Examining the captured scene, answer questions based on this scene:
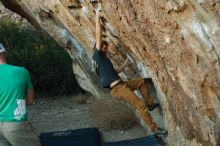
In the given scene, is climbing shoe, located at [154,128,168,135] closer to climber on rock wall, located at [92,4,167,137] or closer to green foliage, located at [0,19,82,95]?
climber on rock wall, located at [92,4,167,137]

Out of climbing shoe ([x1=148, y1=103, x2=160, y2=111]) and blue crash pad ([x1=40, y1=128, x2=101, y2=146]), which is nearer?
climbing shoe ([x1=148, y1=103, x2=160, y2=111])

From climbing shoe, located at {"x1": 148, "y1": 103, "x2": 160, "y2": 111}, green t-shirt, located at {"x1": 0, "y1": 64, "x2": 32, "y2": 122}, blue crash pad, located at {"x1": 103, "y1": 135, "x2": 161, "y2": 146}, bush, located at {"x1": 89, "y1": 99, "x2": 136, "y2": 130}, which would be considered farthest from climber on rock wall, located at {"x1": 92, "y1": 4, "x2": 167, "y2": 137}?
bush, located at {"x1": 89, "y1": 99, "x2": 136, "y2": 130}

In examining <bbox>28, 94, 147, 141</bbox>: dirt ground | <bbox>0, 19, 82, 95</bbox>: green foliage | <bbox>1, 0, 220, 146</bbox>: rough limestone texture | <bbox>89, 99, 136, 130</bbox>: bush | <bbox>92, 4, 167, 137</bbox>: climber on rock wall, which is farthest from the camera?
<bbox>0, 19, 82, 95</bbox>: green foliage

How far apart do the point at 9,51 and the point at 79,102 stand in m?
4.14

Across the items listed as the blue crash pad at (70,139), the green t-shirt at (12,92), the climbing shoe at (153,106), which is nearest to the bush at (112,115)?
the blue crash pad at (70,139)

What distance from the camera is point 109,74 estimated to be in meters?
8.37

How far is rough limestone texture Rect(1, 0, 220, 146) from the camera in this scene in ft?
18.5

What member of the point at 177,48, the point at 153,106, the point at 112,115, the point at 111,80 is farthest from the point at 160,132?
the point at 112,115

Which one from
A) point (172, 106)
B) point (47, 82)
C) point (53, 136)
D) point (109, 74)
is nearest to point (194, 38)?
point (172, 106)

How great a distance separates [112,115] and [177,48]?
Result: 6927 millimetres

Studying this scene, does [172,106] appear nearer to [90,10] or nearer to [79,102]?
[90,10]

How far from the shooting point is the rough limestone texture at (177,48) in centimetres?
564

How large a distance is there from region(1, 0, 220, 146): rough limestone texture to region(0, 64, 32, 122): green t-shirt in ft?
4.60

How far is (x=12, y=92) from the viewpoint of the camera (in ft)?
Result: 20.8
